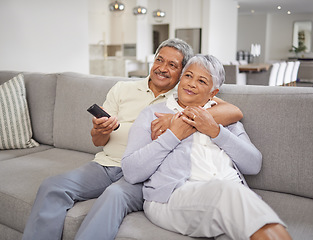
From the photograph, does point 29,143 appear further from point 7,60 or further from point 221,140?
point 7,60

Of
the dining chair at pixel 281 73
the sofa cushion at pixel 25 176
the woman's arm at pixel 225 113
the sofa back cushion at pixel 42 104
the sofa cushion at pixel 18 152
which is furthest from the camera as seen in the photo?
the dining chair at pixel 281 73

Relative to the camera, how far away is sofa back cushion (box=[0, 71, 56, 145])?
2.36 meters

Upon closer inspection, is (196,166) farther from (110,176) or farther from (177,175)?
(110,176)

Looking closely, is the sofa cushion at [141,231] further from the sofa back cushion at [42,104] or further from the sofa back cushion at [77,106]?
the sofa back cushion at [42,104]

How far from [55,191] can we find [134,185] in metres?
0.33

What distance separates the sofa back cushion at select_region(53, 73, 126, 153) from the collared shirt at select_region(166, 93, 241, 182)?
87 cm

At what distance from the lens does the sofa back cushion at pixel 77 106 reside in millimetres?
2152

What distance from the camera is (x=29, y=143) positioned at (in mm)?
2322

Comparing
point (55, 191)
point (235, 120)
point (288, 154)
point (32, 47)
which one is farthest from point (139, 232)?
point (32, 47)

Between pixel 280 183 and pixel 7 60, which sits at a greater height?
pixel 7 60

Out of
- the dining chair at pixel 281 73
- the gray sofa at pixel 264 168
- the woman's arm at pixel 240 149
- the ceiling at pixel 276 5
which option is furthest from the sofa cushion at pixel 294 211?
the ceiling at pixel 276 5

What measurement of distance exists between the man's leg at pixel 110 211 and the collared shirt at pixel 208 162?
26 centimetres

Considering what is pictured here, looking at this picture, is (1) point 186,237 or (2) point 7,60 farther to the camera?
(2) point 7,60

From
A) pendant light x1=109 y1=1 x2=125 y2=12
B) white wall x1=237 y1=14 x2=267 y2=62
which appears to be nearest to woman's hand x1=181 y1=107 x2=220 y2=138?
pendant light x1=109 y1=1 x2=125 y2=12
